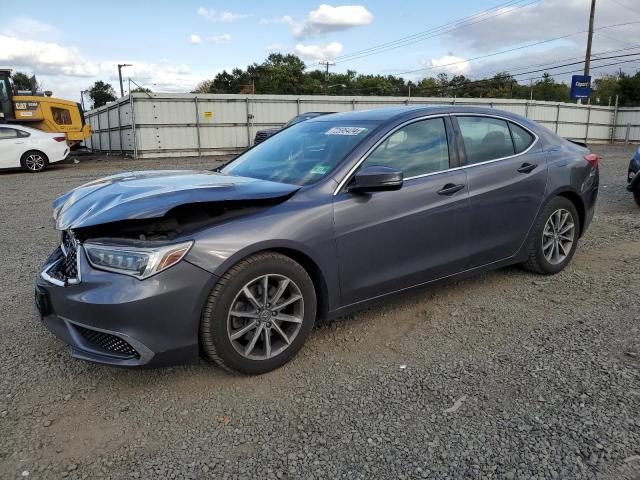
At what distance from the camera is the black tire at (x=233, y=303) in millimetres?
2822

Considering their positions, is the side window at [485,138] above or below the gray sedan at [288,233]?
above

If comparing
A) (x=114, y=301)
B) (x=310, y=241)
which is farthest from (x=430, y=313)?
(x=114, y=301)

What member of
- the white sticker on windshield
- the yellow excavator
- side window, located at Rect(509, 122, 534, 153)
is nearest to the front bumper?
the white sticker on windshield

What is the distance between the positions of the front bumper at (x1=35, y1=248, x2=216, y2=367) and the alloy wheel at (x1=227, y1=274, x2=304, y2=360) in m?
0.24

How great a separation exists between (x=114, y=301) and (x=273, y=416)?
1.02 metres

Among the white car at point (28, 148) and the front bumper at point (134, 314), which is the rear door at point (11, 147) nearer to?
the white car at point (28, 148)

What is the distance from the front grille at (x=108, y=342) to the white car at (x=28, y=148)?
51.7ft

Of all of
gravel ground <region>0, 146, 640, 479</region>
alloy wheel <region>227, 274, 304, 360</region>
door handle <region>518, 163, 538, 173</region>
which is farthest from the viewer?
door handle <region>518, 163, 538, 173</region>

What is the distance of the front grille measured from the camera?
108 inches

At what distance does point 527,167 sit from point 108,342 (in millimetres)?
3517

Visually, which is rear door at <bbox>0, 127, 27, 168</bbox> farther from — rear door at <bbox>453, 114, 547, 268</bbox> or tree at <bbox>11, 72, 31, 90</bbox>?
rear door at <bbox>453, 114, 547, 268</bbox>

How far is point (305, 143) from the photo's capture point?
13.1 ft

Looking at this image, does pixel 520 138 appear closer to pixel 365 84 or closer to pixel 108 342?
pixel 108 342

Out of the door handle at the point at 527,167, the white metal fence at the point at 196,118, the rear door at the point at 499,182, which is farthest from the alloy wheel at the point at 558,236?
the white metal fence at the point at 196,118
